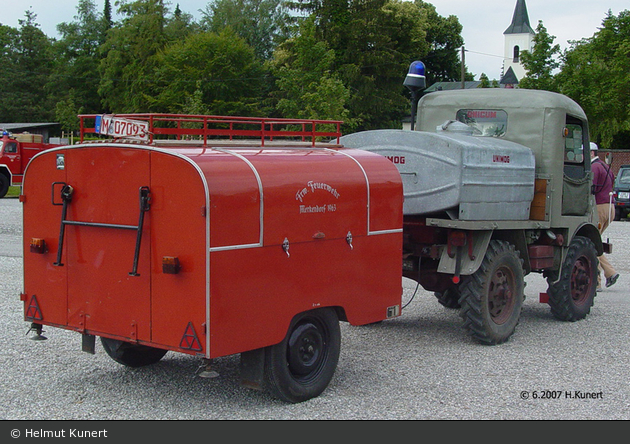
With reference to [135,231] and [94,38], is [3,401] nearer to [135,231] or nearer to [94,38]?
[135,231]

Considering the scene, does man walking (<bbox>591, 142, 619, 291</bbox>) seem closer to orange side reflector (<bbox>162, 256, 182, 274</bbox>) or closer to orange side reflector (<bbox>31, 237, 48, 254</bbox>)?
orange side reflector (<bbox>162, 256, 182, 274</bbox>)

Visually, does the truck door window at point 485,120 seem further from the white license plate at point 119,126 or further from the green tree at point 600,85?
the green tree at point 600,85

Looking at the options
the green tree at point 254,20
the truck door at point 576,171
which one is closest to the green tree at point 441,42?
the green tree at point 254,20

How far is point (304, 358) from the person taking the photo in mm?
6125

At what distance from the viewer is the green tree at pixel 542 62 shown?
3572cm

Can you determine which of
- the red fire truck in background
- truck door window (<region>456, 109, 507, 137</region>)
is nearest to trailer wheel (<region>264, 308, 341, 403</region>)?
truck door window (<region>456, 109, 507, 137</region>)

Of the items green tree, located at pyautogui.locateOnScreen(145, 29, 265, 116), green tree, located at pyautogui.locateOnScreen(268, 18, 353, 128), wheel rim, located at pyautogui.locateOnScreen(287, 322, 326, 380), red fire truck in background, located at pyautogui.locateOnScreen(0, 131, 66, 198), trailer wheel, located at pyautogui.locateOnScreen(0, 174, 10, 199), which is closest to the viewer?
wheel rim, located at pyautogui.locateOnScreen(287, 322, 326, 380)

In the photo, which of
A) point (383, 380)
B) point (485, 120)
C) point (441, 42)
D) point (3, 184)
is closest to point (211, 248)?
point (383, 380)

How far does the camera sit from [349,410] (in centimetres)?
586

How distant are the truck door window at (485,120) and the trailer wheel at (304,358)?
397 cm

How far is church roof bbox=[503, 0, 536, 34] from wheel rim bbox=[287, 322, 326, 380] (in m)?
111

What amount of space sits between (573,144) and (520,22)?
107897 mm

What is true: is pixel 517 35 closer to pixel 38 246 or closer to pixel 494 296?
pixel 494 296

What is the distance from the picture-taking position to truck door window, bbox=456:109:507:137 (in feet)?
30.2
